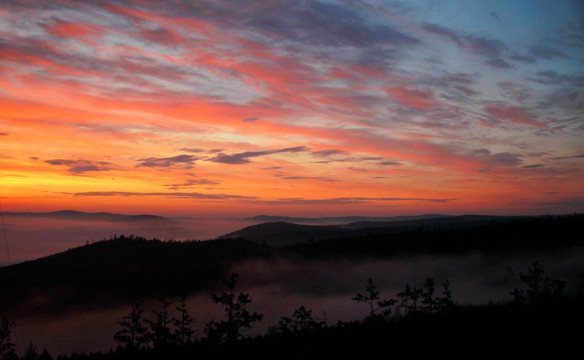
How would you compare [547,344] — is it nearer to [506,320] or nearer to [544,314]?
[506,320]

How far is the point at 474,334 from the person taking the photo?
2080 cm

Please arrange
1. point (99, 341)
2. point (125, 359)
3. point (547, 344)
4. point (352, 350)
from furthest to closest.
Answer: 1. point (99, 341)
2. point (125, 359)
3. point (352, 350)
4. point (547, 344)

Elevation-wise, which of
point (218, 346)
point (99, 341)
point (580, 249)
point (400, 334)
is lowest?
point (99, 341)

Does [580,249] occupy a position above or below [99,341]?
above

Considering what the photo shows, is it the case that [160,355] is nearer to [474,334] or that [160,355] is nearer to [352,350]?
[352,350]

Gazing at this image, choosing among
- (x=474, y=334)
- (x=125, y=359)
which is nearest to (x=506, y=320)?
(x=474, y=334)

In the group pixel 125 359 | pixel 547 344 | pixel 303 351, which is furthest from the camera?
pixel 125 359

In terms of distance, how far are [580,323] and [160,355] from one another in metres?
23.5

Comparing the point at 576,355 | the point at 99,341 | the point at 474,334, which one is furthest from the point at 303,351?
the point at 99,341

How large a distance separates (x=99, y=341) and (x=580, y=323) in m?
221

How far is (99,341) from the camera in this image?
197 meters

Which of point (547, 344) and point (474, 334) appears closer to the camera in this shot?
point (547, 344)

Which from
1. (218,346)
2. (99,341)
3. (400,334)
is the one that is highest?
(400,334)

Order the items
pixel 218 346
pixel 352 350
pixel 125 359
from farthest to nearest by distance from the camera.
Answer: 1. pixel 218 346
2. pixel 125 359
3. pixel 352 350
